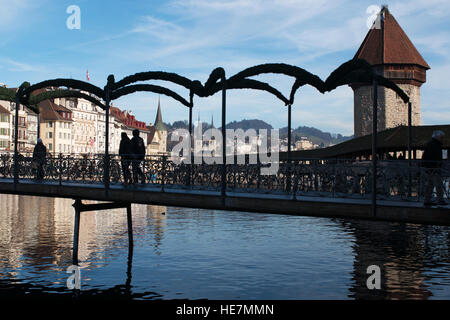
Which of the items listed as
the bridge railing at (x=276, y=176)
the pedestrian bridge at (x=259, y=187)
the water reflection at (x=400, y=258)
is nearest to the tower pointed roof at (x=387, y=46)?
the water reflection at (x=400, y=258)

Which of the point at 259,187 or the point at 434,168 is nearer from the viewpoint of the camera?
the point at 434,168

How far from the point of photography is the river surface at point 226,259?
18438 mm

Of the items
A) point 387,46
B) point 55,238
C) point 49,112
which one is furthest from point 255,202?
point 49,112

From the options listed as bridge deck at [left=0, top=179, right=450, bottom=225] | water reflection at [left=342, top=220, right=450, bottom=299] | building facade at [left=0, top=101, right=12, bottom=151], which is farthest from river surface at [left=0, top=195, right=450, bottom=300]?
building facade at [left=0, top=101, right=12, bottom=151]

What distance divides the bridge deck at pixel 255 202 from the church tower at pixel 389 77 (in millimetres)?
54239

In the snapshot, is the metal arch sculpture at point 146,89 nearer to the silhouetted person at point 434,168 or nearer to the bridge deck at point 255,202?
the bridge deck at point 255,202

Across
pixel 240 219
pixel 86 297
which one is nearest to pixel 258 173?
pixel 86 297

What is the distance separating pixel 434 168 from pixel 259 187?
583 centimetres

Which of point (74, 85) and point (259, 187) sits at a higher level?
point (74, 85)

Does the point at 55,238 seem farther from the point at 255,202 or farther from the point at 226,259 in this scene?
the point at 255,202

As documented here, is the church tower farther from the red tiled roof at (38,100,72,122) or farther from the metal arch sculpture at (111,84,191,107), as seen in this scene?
the red tiled roof at (38,100,72,122)

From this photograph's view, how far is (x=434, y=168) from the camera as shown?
14.5m

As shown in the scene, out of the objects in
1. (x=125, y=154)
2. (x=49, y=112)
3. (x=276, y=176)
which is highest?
(x=49, y=112)
